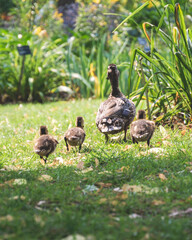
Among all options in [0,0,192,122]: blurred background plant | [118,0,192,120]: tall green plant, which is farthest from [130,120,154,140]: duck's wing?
[0,0,192,122]: blurred background plant

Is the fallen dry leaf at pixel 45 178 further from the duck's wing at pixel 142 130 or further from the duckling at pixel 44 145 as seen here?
the duck's wing at pixel 142 130

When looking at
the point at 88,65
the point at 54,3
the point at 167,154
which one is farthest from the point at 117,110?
the point at 54,3

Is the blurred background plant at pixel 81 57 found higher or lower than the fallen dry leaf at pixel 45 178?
higher

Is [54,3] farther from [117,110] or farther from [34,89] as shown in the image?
[117,110]

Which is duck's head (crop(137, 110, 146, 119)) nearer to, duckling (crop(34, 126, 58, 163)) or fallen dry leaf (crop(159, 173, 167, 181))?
duckling (crop(34, 126, 58, 163))

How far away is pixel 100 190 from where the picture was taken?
3.27 m

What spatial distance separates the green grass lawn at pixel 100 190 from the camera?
236 centimetres

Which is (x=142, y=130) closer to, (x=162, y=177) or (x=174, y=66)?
(x=162, y=177)

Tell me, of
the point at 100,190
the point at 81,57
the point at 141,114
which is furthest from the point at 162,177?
the point at 81,57

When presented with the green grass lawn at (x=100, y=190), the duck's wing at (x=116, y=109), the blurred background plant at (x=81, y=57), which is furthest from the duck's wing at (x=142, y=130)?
the blurred background plant at (x=81, y=57)

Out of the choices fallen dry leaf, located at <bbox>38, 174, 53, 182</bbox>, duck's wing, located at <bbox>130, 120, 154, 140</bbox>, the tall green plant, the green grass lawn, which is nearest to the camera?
the green grass lawn

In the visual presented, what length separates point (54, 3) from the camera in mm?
15383

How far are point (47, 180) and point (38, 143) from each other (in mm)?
687

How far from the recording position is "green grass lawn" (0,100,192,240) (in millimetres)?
2357
